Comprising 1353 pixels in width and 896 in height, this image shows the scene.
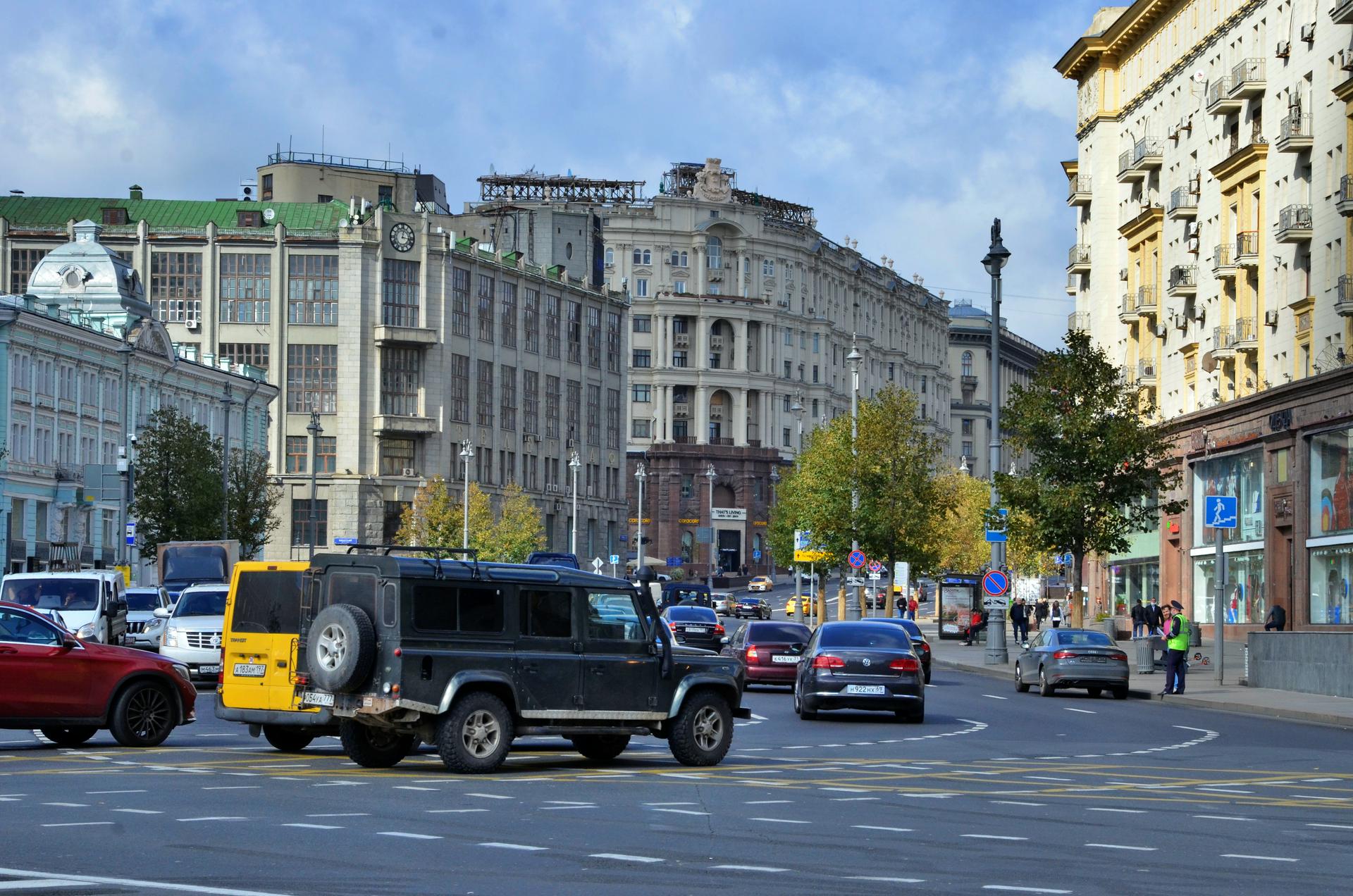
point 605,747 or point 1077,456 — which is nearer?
point 605,747

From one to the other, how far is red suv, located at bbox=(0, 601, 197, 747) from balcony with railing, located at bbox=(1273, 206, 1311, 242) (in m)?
42.4

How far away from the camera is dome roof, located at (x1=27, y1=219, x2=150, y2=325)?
97438 millimetres

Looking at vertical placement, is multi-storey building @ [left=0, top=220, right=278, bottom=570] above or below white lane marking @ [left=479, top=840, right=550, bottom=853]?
above

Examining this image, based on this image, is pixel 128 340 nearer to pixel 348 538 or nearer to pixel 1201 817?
pixel 348 538

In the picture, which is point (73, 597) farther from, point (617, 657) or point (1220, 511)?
point (1220, 511)

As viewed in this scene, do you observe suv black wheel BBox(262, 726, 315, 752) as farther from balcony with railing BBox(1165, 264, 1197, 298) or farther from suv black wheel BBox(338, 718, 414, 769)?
balcony with railing BBox(1165, 264, 1197, 298)

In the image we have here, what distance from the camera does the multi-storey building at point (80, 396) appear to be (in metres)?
78.9

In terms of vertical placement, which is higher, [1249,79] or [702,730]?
[1249,79]

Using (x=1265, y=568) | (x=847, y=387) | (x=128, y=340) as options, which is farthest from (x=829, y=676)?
(x=847, y=387)

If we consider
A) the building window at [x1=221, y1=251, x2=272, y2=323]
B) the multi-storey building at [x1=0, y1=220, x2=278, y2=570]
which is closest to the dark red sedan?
the multi-storey building at [x1=0, y1=220, x2=278, y2=570]

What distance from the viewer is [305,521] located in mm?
122188

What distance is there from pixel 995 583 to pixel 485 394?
271 feet

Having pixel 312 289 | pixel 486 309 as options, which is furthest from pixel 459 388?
pixel 312 289

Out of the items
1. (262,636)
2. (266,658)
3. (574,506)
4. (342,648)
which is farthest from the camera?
(574,506)
